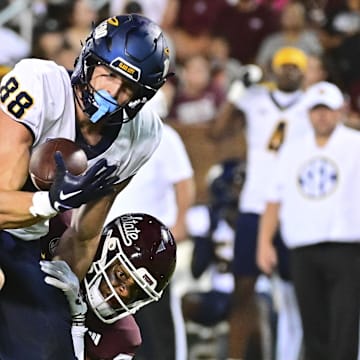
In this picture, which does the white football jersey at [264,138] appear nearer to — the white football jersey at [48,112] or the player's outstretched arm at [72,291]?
the white football jersey at [48,112]

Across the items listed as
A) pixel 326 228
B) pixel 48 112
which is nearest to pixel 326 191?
pixel 326 228

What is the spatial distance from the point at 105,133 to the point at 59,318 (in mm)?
628

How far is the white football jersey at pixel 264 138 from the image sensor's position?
8289mm

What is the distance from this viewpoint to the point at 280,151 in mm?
8195

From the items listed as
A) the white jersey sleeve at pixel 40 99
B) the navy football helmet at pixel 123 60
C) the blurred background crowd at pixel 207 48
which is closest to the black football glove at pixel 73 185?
the white jersey sleeve at pixel 40 99

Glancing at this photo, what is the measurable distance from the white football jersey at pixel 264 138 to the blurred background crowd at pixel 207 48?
0.35 meters

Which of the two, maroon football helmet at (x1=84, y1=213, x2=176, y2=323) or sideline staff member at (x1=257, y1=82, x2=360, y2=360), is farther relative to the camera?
sideline staff member at (x1=257, y1=82, x2=360, y2=360)

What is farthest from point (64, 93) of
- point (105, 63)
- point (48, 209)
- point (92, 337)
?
point (92, 337)

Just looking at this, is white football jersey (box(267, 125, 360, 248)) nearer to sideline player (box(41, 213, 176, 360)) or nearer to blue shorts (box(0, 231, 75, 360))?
sideline player (box(41, 213, 176, 360))

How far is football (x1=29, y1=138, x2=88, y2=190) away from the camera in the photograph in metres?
4.16

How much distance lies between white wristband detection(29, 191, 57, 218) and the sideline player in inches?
10.9

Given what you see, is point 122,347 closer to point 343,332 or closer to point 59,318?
point 59,318

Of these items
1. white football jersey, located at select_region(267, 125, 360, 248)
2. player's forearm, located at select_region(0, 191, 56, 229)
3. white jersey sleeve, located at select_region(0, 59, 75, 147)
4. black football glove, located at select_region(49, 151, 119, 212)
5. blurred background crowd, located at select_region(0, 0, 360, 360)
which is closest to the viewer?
black football glove, located at select_region(49, 151, 119, 212)

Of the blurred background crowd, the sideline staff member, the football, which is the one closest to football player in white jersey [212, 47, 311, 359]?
the blurred background crowd
